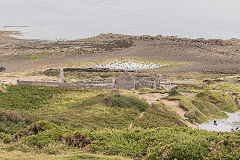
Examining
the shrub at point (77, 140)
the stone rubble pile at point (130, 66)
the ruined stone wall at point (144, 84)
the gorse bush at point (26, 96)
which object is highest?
the shrub at point (77, 140)

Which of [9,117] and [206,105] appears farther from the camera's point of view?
[206,105]

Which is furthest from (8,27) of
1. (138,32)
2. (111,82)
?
(111,82)

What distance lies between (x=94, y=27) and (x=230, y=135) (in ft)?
503

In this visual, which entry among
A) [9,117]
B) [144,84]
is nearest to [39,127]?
[9,117]

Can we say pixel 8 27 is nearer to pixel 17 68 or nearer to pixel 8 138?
pixel 17 68

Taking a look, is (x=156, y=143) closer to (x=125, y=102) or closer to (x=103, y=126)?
(x=103, y=126)

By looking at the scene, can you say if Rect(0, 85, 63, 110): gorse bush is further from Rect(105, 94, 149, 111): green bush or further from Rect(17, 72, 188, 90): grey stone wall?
Rect(105, 94, 149, 111): green bush

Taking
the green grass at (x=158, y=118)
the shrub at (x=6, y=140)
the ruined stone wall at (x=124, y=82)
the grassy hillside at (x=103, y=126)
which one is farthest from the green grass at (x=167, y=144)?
the ruined stone wall at (x=124, y=82)

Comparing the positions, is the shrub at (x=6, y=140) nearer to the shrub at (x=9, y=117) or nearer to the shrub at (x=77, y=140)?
the shrub at (x=77, y=140)

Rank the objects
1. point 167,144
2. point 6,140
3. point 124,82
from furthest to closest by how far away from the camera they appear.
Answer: point 124,82 → point 6,140 → point 167,144

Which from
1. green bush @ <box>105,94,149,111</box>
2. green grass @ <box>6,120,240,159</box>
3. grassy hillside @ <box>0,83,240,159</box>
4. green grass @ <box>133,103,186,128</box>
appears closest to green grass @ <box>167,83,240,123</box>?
grassy hillside @ <box>0,83,240,159</box>

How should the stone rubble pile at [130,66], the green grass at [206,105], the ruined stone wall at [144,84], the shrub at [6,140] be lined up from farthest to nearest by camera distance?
the stone rubble pile at [130,66] < the ruined stone wall at [144,84] < the green grass at [206,105] < the shrub at [6,140]

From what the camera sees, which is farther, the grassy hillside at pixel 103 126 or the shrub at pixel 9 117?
the shrub at pixel 9 117

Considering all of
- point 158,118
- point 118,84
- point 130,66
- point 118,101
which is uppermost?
point 118,101
